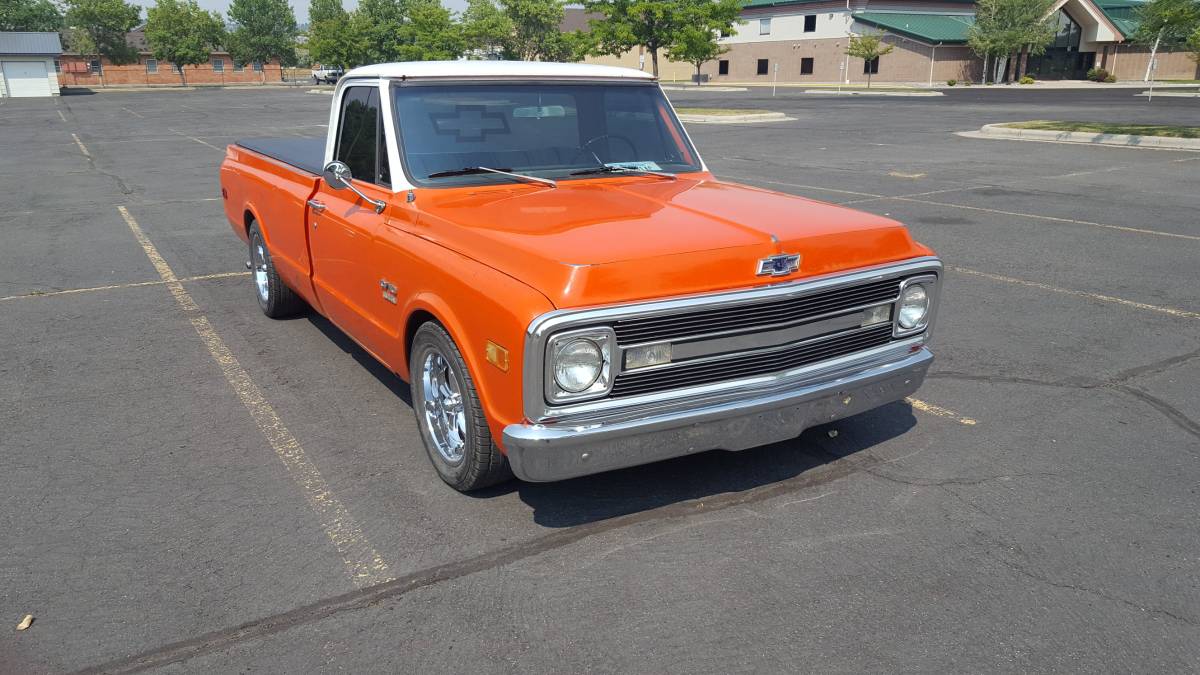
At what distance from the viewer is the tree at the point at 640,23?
A: 32.1 meters

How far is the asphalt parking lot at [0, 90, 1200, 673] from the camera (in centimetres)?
307

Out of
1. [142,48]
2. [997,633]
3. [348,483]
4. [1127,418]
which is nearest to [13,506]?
[348,483]

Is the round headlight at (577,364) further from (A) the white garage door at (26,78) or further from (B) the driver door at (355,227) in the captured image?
(A) the white garage door at (26,78)

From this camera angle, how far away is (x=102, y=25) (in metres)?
78.7

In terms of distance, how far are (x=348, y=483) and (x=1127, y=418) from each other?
4224 millimetres

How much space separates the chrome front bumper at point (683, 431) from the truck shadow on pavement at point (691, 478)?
52 centimetres

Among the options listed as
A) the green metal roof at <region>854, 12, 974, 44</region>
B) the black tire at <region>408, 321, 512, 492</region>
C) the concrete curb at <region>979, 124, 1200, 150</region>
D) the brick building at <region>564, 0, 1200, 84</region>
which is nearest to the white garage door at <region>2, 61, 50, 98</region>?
the brick building at <region>564, 0, 1200, 84</region>

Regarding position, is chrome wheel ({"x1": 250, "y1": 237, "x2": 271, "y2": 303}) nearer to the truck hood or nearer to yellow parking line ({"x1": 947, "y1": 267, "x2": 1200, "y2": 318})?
the truck hood

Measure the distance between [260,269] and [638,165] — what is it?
3.53 meters

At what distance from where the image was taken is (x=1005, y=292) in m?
7.61

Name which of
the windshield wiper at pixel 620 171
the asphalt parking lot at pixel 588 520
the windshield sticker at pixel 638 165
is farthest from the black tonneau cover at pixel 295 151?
the windshield sticker at pixel 638 165

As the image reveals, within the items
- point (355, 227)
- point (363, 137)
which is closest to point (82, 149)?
point (363, 137)

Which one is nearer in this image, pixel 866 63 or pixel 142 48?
pixel 866 63

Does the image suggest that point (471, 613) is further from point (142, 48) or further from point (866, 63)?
point (142, 48)
